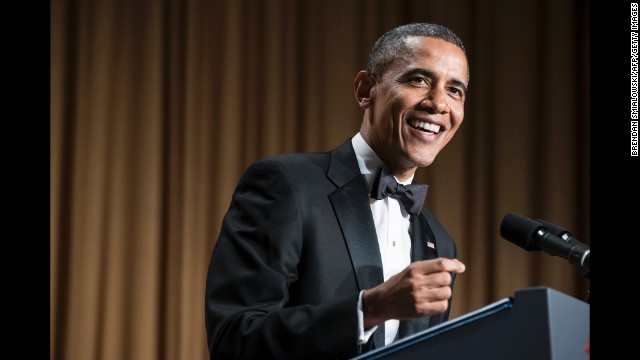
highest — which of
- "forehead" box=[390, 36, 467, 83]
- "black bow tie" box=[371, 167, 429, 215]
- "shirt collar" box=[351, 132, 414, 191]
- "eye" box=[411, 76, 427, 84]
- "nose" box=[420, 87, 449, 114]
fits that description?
"forehead" box=[390, 36, 467, 83]

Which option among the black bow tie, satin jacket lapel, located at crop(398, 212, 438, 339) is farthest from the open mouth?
satin jacket lapel, located at crop(398, 212, 438, 339)

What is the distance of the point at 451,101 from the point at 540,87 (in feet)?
6.34

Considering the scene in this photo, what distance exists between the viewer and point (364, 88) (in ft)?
5.99

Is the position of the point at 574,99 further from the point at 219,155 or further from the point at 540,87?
the point at 219,155

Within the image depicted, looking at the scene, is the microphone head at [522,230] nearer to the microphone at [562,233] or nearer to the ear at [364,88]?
the microphone at [562,233]

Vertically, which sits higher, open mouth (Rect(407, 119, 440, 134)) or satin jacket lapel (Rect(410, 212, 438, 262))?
open mouth (Rect(407, 119, 440, 134))

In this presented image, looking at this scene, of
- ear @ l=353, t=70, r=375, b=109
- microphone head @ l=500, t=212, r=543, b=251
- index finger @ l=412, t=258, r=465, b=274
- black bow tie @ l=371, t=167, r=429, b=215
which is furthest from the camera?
ear @ l=353, t=70, r=375, b=109

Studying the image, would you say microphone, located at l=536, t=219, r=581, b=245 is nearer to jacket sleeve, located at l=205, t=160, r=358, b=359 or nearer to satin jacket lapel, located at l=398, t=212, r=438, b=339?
jacket sleeve, located at l=205, t=160, r=358, b=359

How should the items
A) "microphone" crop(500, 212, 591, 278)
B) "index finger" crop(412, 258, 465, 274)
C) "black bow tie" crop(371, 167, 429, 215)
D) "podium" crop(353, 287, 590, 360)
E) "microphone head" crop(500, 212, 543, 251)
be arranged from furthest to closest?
1. "black bow tie" crop(371, 167, 429, 215)
2. "microphone head" crop(500, 212, 543, 251)
3. "microphone" crop(500, 212, 591, 278)
4. "index finger" crop(412, 258, 465, 274)
5. "podium" crop(353, 287, 590, 360)

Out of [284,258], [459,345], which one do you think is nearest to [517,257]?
[284,258]

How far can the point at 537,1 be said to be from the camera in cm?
353

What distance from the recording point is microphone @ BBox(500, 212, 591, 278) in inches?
45.5

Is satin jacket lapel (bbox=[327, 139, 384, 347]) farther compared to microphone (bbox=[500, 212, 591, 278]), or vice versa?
satin jacket lapel (bbox=[327, 139, 384, 347])

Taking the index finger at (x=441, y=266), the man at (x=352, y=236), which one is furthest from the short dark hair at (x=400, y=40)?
the index finger at (x=441, y=266)
